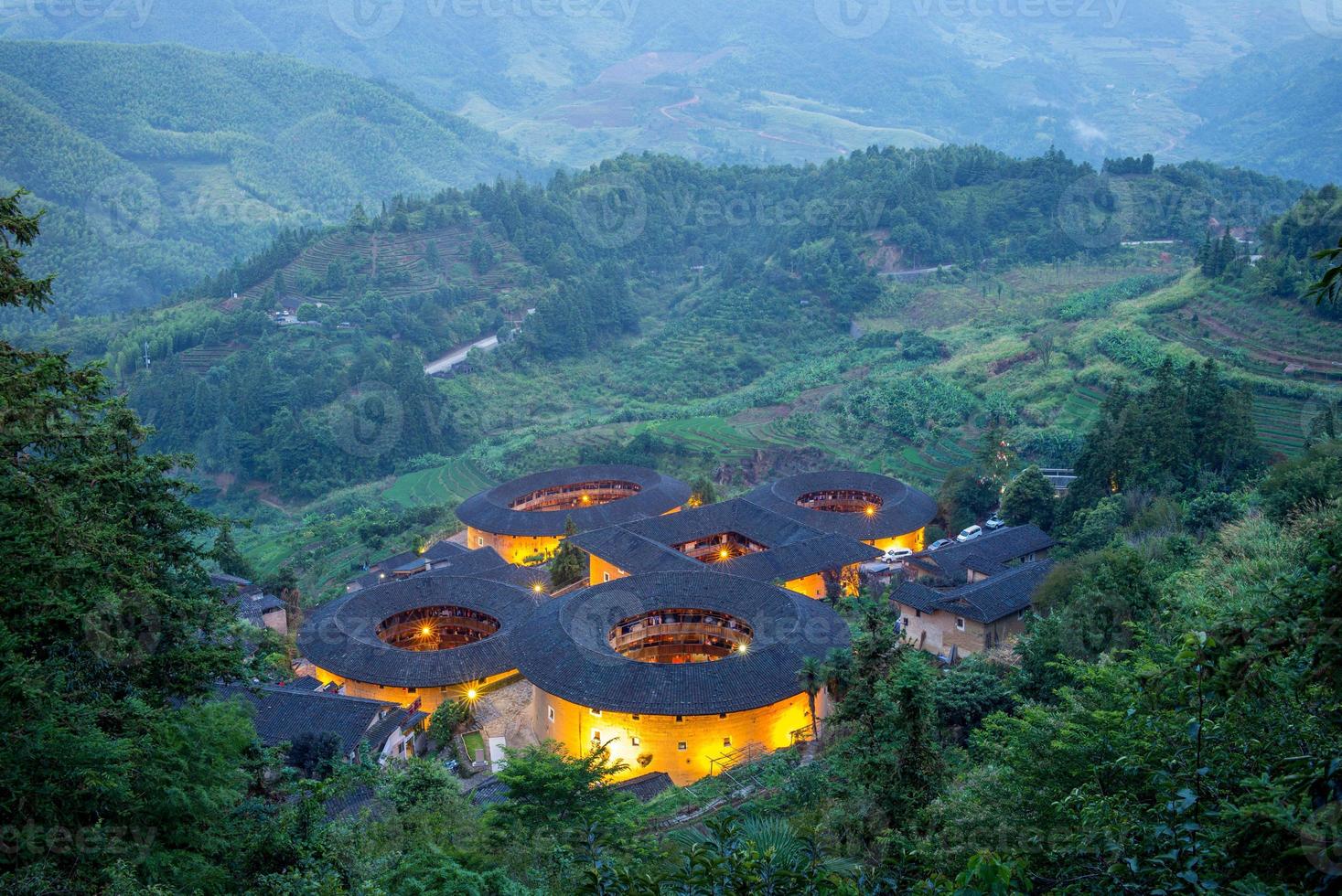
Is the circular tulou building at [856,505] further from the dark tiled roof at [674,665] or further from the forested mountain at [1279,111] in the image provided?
the forested mountain at [1279,111]

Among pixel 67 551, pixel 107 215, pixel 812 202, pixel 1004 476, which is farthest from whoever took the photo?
pixel 107 215

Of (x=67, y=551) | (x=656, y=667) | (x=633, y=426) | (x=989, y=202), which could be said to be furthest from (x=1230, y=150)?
(x=67, y=551)

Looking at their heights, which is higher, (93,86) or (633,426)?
(93,86)

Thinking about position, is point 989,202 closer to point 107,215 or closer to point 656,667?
point 656,667

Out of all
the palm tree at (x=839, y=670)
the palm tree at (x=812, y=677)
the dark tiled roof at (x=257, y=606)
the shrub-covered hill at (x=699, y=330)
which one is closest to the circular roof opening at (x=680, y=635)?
the palm tree at (x=812, y=677)

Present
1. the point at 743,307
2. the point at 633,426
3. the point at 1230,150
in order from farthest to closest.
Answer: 1. the point at 1230,150
2. the point at 743,307
3. the point at 633,426
